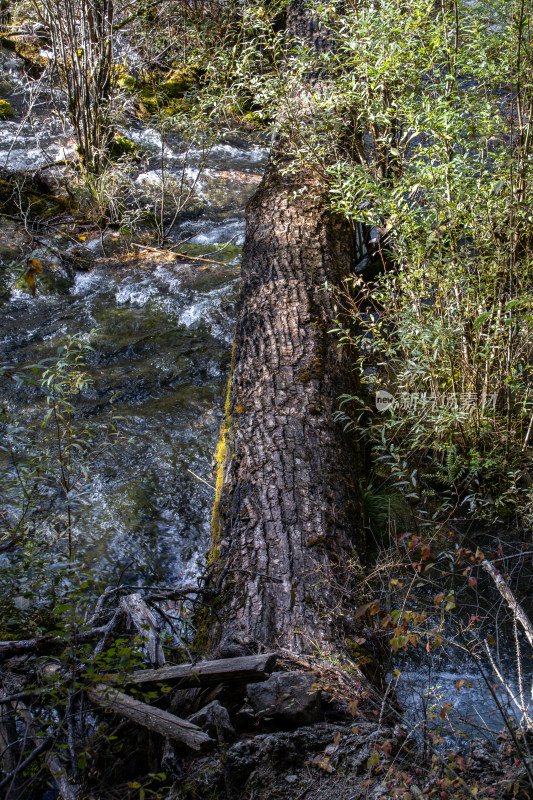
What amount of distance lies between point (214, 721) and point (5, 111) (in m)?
10.4

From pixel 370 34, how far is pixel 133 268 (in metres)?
3.75

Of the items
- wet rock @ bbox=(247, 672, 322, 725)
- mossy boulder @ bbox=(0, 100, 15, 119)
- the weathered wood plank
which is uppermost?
mossy boulder @ bbox=(0, 100, 15, 119)

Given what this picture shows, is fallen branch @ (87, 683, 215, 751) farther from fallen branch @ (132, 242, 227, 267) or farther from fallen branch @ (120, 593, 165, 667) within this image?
fallen branch @ (132, 242, 227, 267)

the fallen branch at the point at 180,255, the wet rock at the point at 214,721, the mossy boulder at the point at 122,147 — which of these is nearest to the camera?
the wet rock at the point at 214,721

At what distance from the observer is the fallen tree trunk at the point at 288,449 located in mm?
2303

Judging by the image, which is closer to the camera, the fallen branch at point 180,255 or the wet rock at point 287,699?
the wet rock at point 287,699

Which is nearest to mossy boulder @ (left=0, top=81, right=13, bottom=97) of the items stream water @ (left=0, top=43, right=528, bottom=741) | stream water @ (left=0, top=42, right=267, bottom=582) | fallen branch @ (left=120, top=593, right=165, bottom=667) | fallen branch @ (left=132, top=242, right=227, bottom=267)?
stream water @ (left=0, top=43, right=528, bottom=741)

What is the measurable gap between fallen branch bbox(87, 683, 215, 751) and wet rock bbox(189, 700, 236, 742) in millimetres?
90

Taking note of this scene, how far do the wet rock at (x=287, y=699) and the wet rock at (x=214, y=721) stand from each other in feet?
0.34

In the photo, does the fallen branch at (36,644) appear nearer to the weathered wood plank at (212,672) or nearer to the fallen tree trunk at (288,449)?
the weathered wood plank at (212,672)

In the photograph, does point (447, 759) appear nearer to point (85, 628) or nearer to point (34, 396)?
point (85, 628)

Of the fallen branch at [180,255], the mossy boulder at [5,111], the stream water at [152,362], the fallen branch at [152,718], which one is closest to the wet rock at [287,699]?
the fallen branch at [152,718]

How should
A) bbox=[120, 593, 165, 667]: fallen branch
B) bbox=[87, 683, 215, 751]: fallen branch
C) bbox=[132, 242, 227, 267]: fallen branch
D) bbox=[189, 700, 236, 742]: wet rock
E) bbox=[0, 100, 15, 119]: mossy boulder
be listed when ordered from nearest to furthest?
bbox=[87, 683, 215, 751]: fallen branch
bbox=[189, 700, 236, 742]: wet rock
bbox=[120, 593, 165, 667]: fallen branch
bbox=[132, 242, 227, 267]: fallen branch
bbox=[0, 100, 15, 119]: mossy boulder

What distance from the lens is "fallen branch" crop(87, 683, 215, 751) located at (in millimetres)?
1565
